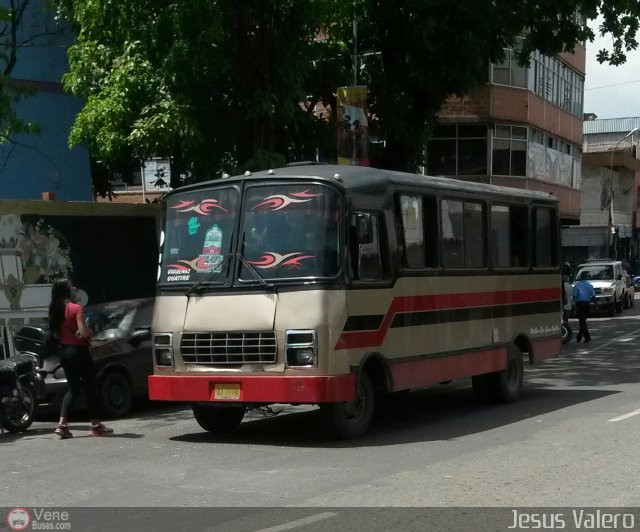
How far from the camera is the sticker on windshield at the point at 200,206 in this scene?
40.2 ft

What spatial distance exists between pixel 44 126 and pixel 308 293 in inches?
575

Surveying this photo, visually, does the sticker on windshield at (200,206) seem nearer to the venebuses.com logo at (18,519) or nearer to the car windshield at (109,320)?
the car windshield at (109,320)

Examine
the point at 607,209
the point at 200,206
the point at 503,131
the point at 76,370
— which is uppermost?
the point at 503,131

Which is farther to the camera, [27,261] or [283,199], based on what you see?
[27,261]

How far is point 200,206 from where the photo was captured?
12359 millimetres

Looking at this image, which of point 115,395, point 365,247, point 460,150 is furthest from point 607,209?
point 365,247

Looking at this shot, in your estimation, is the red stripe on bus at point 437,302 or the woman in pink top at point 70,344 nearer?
the red stripe on bus at point 437,302

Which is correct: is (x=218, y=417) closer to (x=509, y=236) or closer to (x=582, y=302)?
(x=509, y=236)

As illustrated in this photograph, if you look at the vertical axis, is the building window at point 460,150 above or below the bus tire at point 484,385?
above

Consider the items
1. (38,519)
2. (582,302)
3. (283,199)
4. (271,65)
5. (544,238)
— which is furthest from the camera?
(582,302)

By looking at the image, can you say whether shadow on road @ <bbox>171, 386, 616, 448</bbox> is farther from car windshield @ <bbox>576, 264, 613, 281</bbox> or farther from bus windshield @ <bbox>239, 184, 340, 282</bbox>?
car windshield @ <bbox>576, 264, 613, 281</bbox>

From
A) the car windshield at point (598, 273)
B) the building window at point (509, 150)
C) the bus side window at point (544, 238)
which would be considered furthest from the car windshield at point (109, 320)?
the car windshield at point (598, 273)

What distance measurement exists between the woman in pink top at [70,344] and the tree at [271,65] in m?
6.39

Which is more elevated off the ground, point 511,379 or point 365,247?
point 365,247
